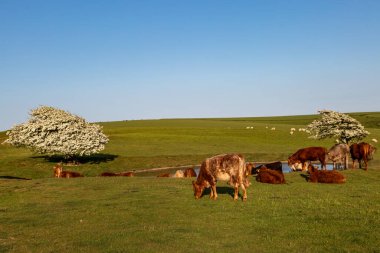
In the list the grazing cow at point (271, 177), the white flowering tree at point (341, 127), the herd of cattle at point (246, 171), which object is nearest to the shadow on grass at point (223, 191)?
the herd of cattle at point (246, 171)

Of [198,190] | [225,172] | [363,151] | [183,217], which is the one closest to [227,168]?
[225,172]

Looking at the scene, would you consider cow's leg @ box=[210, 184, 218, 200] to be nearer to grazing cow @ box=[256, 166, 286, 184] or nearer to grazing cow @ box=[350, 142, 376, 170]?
grazing cow @ box=[256, 166, 286, 184]

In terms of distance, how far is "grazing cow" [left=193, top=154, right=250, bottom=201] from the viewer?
1858cm

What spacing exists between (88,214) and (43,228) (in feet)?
8.49

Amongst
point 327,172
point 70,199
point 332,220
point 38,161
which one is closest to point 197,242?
point 332,220

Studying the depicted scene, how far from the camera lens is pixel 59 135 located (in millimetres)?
53469

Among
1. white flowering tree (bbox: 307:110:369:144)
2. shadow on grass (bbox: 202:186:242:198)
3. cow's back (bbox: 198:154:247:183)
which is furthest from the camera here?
white flowering tree (bbox: 307:110:369:144)

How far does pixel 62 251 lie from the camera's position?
11.9 meters

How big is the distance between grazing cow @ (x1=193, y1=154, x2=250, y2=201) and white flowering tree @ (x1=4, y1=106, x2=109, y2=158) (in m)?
35.6

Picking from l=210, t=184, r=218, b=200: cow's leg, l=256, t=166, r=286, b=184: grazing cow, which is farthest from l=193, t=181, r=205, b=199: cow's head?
l=256, t=166, r=286, b=184: grazing cow

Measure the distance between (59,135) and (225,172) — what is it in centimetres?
3957

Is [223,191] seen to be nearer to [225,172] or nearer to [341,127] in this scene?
[225,172]

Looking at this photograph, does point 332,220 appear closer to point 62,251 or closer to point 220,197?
point 220,197

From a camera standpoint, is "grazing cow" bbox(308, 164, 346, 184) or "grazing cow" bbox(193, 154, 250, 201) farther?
"grazing cow" bbox(308, 164, 346, 184)
